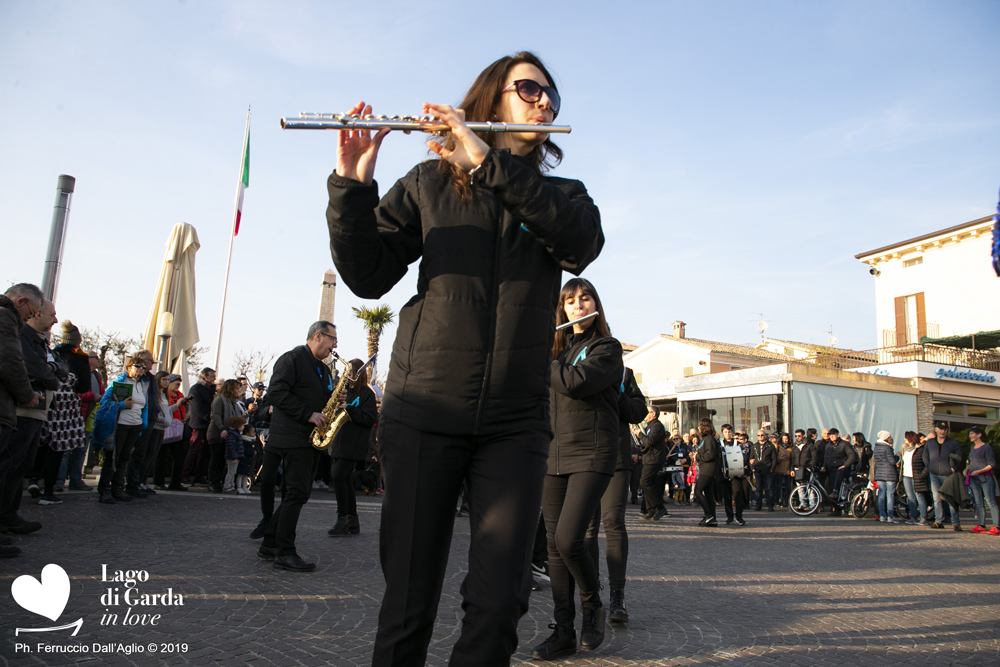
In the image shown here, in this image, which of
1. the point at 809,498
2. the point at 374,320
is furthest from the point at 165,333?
the point at 374,320

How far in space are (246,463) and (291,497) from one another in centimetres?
747

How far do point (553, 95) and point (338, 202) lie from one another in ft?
2.70

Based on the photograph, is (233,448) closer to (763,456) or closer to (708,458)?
(708,458)

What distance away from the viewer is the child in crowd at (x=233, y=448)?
39.4 feet

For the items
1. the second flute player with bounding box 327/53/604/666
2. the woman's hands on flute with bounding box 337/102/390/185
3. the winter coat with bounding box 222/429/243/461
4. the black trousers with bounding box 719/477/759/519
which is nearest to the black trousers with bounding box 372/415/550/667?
the second flute player with bounding box 327/53/604/666

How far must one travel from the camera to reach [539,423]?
1995mm

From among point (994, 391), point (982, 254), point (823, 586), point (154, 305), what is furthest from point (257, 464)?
point (982, 254)

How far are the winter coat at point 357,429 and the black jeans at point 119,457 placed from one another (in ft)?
10.5

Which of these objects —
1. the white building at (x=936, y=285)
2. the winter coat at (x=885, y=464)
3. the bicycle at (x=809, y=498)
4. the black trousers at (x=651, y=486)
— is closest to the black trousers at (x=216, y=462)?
the black trousers at (x=651, y=486)

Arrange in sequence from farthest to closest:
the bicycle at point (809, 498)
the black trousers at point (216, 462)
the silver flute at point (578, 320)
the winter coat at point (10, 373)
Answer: the bicycle at point (809, 498) → the black trousers at point (216, 462) → the winter coat at point (10, 373) → the silver flute at point (578, 320)

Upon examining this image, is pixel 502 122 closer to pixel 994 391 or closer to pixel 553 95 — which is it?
pixel 553 95

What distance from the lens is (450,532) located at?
6.41 feet

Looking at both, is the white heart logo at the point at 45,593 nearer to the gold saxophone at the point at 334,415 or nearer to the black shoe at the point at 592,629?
the gold saxophone at the point at 334,415

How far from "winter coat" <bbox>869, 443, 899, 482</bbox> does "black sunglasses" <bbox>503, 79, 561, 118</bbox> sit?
16.2m
